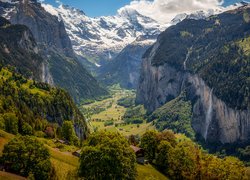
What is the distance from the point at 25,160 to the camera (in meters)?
105

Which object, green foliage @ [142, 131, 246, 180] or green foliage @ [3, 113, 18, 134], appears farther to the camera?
green foliage @ [3, 113, 18, 134]

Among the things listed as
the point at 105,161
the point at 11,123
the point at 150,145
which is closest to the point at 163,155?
the point at 150,145

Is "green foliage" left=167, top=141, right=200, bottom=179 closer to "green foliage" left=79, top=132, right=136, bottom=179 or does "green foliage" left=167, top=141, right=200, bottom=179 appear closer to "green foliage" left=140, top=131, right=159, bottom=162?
"green foliage" left=140, top=131, right=159, bottom=162

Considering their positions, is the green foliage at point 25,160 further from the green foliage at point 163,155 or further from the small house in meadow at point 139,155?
the green foliage at point 163,155

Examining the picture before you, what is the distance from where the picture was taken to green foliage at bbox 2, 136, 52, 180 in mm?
103750

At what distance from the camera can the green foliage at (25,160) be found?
104 meters

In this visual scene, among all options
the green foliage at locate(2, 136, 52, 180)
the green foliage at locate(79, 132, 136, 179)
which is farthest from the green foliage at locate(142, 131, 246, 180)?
the green foliage at locate(2, 136, 52, 180)

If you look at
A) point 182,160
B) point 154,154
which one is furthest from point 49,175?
point 154,154

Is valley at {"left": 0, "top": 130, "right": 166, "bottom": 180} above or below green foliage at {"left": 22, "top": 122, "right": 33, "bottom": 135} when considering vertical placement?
below

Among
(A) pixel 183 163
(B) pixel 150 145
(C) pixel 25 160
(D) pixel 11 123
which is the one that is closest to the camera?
(C) pixel 25 160

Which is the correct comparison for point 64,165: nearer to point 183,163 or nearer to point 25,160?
point 25,160

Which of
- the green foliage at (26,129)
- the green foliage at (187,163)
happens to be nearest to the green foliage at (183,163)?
the green foliage at (187,163)

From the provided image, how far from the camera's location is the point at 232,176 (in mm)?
128500

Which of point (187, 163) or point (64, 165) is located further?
point (187, 163)
